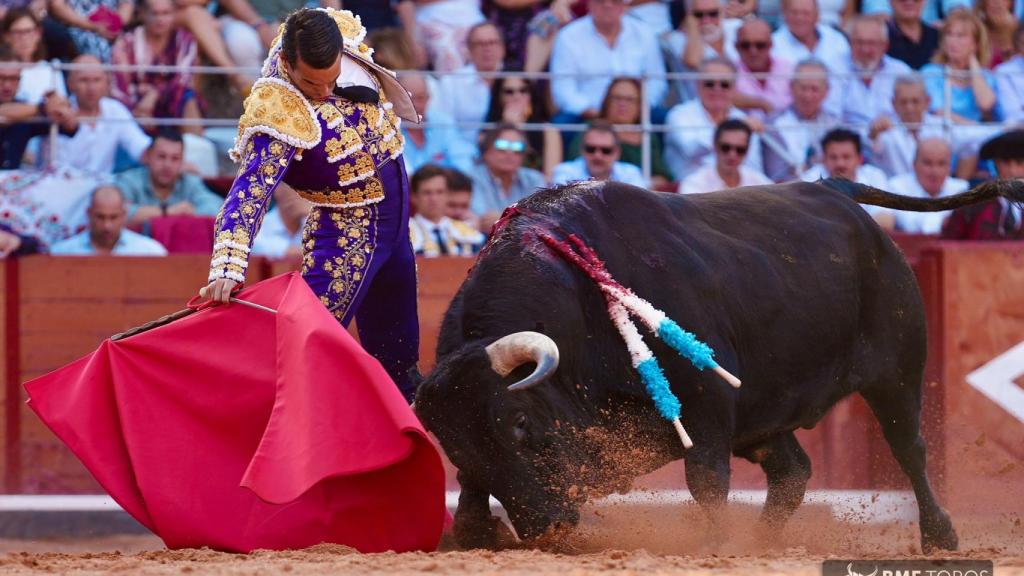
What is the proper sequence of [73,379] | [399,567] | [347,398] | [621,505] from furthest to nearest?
1. [621,505]
2. [73,379]
3. [347,398]
4. [399,567]

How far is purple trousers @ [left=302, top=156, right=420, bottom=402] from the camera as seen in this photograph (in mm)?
3938

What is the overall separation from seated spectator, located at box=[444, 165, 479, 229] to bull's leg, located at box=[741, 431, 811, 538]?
7.10 feet

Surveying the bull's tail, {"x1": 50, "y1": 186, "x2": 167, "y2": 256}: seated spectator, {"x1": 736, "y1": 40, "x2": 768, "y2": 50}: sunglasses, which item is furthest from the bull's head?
{"x1": 736, "y1": 40, "x2": 768, "y2": 50}: sunglasses

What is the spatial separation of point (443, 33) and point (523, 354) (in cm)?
407

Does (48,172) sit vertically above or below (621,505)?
above

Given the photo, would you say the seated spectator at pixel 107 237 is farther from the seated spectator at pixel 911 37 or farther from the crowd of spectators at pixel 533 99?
the seated spectator at pixel 911 37

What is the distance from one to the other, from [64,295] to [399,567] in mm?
3635

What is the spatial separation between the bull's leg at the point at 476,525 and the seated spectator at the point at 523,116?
11.0 ft

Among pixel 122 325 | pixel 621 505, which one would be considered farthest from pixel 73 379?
pixel 122 325

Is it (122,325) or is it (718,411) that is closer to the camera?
(718,411)

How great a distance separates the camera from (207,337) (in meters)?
3.81

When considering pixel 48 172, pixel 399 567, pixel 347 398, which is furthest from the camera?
pixel 48 172

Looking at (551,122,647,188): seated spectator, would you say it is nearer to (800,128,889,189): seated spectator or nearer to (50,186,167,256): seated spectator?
(800,128,889,189): seated spectator

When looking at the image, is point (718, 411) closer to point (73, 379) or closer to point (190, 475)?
point (190, 475)
